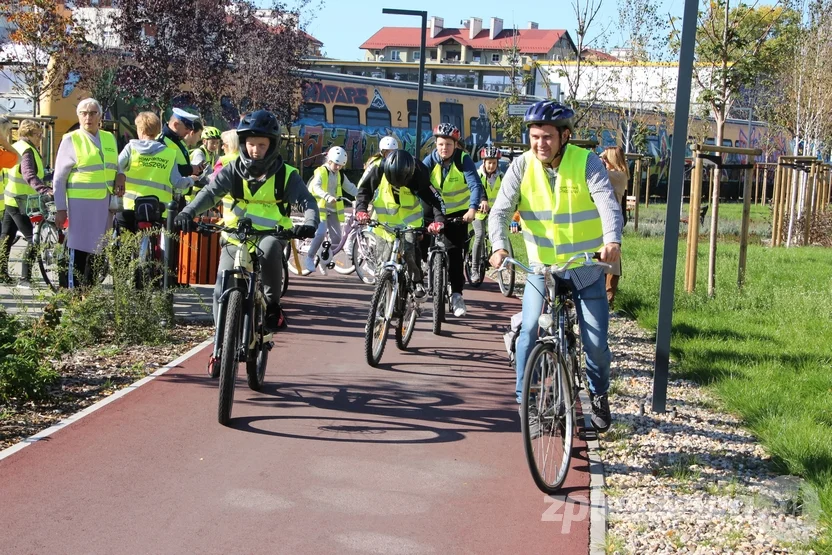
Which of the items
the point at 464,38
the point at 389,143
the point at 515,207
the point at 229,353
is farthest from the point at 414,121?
the point at 464,38

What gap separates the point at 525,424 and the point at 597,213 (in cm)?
139

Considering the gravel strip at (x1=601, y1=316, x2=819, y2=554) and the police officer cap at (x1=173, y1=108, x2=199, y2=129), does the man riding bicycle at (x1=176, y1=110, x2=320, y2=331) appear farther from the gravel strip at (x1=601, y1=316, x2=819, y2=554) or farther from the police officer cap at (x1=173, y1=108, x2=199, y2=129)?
the police officer cap at (x1=173, y1=108, x2=199, y2=129)

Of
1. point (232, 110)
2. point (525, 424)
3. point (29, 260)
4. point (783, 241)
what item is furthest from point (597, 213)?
point (232, 110)

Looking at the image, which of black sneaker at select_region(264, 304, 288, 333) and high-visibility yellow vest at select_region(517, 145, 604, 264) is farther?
black sneaker at select_region(264, 304, 288, 333)

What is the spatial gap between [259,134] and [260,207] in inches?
21.6

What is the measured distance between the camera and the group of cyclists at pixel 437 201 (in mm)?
6141

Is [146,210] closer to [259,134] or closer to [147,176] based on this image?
[147,176]

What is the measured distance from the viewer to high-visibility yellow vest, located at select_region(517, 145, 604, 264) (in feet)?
20.3

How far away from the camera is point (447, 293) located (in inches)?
434

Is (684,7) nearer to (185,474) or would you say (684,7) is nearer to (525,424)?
A: (525,424)

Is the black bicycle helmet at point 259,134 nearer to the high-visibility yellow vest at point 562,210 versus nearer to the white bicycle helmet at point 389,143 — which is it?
the high-visibility yellow vest at point 562,210

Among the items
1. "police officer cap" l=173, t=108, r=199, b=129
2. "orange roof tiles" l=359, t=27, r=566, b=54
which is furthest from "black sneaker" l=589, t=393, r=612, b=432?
Result: "orange roof tiles" l=359, t=27, r=566, b=54

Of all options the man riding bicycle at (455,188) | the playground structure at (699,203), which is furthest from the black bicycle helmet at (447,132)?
the playground structure at (699,203)

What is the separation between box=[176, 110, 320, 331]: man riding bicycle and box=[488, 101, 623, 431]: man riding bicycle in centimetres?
148
